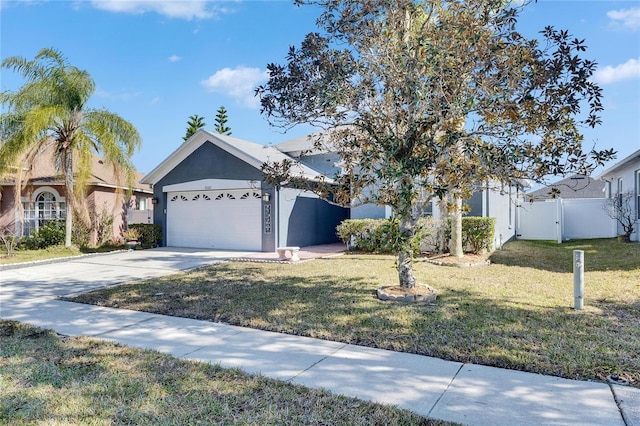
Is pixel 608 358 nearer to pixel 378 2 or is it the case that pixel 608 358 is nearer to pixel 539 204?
pixel 378 2

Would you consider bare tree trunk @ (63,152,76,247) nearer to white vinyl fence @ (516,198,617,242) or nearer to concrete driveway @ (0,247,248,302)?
concrete driveway @ (0,247,248,302)

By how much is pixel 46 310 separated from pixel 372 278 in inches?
255

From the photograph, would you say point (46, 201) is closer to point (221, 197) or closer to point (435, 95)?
point (221, 197)

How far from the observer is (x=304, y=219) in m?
16.8

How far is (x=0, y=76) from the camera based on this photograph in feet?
50.1

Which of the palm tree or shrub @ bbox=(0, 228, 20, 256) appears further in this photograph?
shrub @ bbox=(0, 228, 20, 256)

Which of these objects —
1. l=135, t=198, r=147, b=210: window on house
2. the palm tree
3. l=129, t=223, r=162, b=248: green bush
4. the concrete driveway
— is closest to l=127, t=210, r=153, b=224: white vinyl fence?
l=135, t=198, r=147, b=210: window on house

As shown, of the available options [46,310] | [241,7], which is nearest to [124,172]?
[241,7]

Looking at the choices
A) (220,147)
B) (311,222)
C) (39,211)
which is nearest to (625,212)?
(311,222)

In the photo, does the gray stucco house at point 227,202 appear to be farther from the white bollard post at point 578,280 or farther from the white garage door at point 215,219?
the white bollard post at point 578,280

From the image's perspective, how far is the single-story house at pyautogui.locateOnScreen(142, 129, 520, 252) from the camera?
15172 millimetres

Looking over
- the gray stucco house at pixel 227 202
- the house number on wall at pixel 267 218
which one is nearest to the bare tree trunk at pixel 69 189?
the gray stucco house at pixel 227 202

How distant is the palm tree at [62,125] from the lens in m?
14.9

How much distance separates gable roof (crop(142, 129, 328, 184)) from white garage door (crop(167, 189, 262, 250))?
3.68 ft
